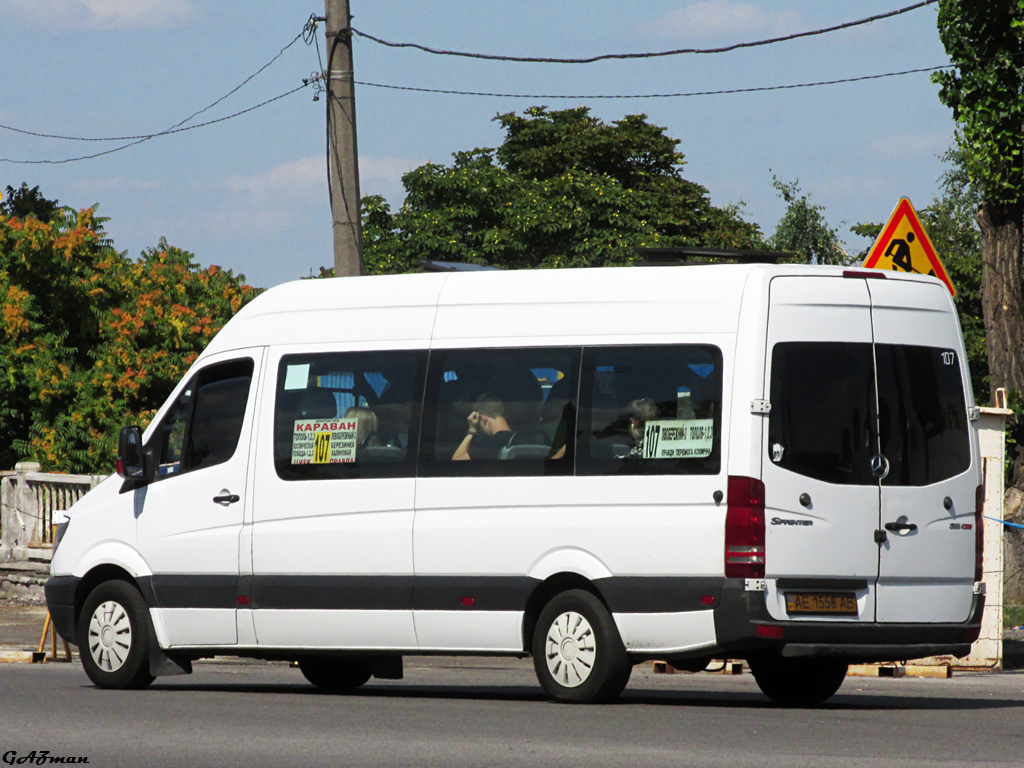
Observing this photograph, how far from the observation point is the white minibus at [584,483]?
986cm

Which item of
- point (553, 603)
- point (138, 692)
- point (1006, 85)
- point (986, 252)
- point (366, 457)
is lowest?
point (138, 692)

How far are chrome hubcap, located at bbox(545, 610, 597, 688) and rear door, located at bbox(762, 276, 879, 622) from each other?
1.11 meters

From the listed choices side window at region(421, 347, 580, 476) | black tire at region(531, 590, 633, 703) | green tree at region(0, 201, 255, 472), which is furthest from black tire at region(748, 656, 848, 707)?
green tree at region(0, 201, 255, 472)

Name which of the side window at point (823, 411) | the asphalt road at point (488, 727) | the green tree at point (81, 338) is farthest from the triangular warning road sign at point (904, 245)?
the green tree at point (81, 338)

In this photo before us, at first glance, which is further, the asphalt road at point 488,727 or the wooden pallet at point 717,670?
the wooden pallet at point 717,670

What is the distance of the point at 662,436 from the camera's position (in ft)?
33.0

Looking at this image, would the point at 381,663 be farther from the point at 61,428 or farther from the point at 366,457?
the point at 61,428

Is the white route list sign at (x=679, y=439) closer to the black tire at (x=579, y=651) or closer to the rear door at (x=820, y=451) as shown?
the rear door at (x=820, y=451)

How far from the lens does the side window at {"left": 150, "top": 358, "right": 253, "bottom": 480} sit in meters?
11.7

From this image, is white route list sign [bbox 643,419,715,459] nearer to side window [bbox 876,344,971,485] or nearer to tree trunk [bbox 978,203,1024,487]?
side window [bbox 876,344,971,485]

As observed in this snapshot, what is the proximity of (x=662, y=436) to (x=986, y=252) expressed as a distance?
1088 cm

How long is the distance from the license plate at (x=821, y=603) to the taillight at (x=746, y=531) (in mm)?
243

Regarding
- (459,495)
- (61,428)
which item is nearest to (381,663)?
(459,495)

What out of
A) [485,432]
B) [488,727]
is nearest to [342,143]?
[485,432]
